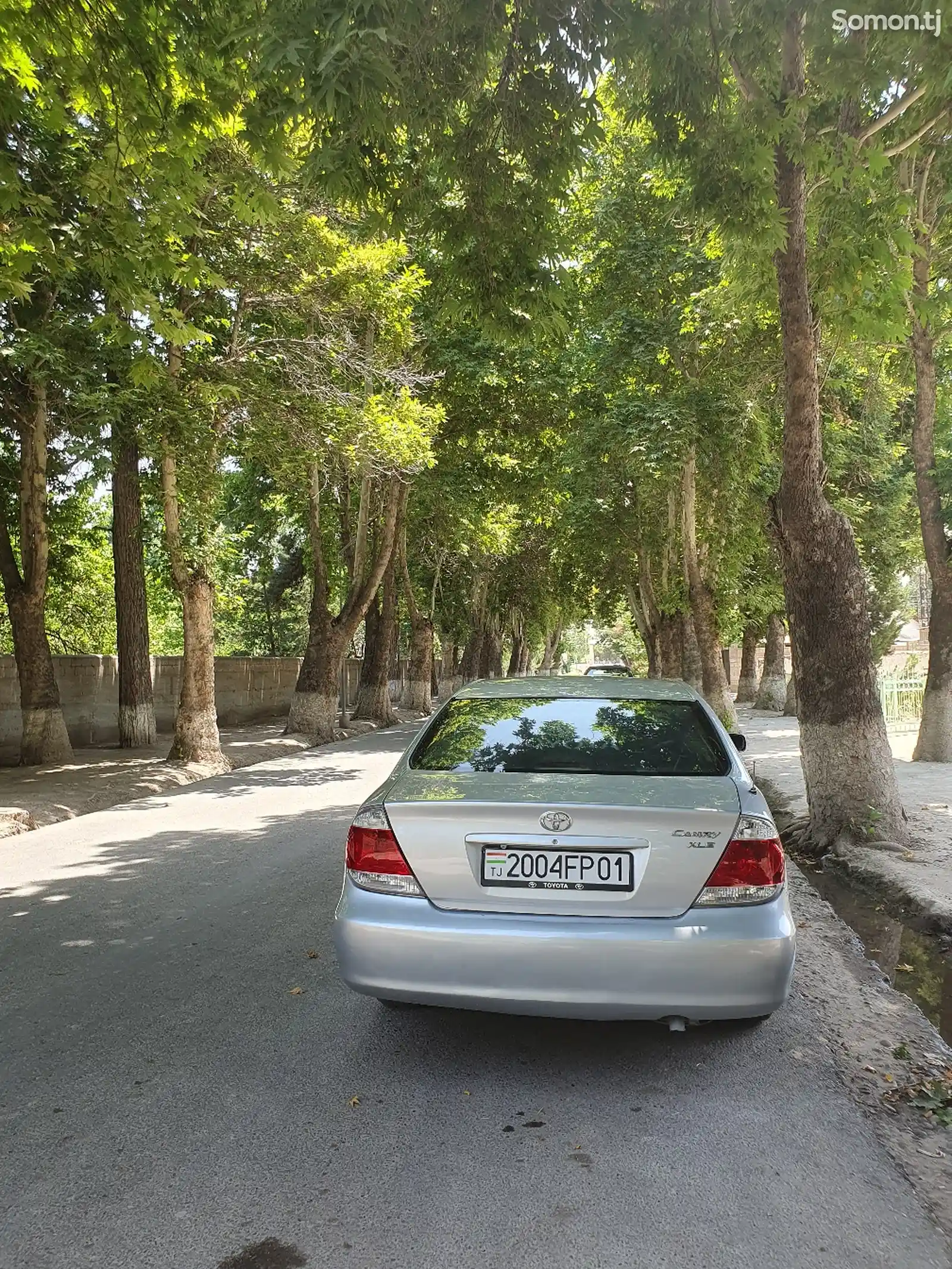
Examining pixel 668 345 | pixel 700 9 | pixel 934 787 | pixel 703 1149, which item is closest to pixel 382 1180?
pixel 703 1149

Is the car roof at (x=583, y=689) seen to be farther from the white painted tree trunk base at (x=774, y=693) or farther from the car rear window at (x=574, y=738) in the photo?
the white painted tree trunk base at (x=774, y=693)

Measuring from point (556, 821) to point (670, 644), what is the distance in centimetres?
2743

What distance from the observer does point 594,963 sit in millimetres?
3336

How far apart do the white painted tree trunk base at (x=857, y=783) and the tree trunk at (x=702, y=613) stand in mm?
11492

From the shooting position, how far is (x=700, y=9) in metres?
5.76

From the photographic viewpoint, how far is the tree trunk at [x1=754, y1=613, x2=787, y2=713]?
3086 cm

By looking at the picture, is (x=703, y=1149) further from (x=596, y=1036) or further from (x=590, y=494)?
(x=590, y=494)

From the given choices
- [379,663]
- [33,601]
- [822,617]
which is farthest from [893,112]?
[379,663]

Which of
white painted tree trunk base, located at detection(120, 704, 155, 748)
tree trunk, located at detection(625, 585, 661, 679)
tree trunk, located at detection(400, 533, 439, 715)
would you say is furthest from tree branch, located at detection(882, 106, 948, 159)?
tree trunk, located at detection(625, 585, 661, 679)

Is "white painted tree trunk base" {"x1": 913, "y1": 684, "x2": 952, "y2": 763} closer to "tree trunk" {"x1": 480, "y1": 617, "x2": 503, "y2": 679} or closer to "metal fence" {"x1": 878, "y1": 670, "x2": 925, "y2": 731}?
"metal fence" {"x1": 878, "y1": 670, "x2": 925, "y2": 731}

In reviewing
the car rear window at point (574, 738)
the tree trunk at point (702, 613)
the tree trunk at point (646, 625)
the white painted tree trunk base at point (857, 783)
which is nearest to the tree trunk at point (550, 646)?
the tree trunk at point (646, 625)

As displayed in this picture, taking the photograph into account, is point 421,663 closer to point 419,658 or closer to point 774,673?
point 419,658

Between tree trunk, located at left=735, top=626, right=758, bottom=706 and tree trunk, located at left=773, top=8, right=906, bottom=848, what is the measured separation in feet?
99.0

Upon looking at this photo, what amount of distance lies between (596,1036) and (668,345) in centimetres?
1561
